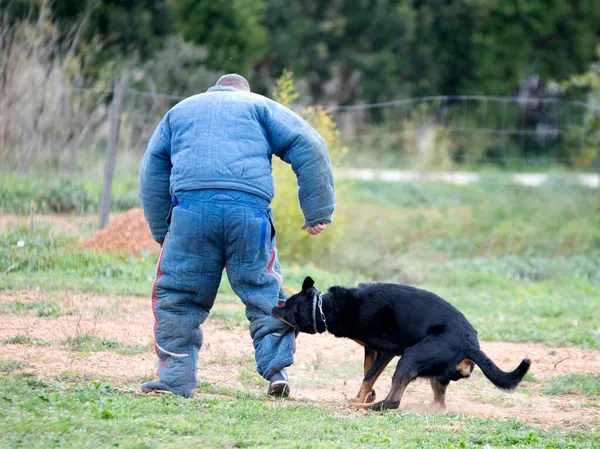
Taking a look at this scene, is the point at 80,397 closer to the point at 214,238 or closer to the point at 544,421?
the point at 214,238

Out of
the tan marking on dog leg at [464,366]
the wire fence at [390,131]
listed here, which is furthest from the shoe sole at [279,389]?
the wire fence at [390,131]

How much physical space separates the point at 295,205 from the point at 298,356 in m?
4.26

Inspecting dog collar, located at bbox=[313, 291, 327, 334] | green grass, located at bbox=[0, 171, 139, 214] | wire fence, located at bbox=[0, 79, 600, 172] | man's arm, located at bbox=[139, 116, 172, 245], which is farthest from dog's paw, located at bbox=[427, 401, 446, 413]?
wire fence, located at bbox=[0, 79, 600, 172]

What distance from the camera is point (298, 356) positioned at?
7145 millimetres

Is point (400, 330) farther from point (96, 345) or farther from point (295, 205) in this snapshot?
point (295, 205)

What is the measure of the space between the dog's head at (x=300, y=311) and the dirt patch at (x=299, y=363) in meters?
0.51

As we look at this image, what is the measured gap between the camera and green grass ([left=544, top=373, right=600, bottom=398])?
653 centimetres

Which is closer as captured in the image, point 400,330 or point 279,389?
point 279,389

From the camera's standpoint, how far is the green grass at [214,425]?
4.12 m

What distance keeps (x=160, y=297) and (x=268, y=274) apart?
0.69 m

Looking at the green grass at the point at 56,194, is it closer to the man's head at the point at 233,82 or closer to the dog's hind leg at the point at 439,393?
the man's head at the point at 233,82

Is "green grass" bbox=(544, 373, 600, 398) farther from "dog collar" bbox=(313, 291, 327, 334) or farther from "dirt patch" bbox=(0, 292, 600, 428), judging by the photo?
"dog collar" bbox=(313, 291, 327, 334)

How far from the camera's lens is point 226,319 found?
8.09 m

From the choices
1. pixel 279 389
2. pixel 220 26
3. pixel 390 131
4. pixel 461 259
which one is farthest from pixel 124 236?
pixel 220 26
